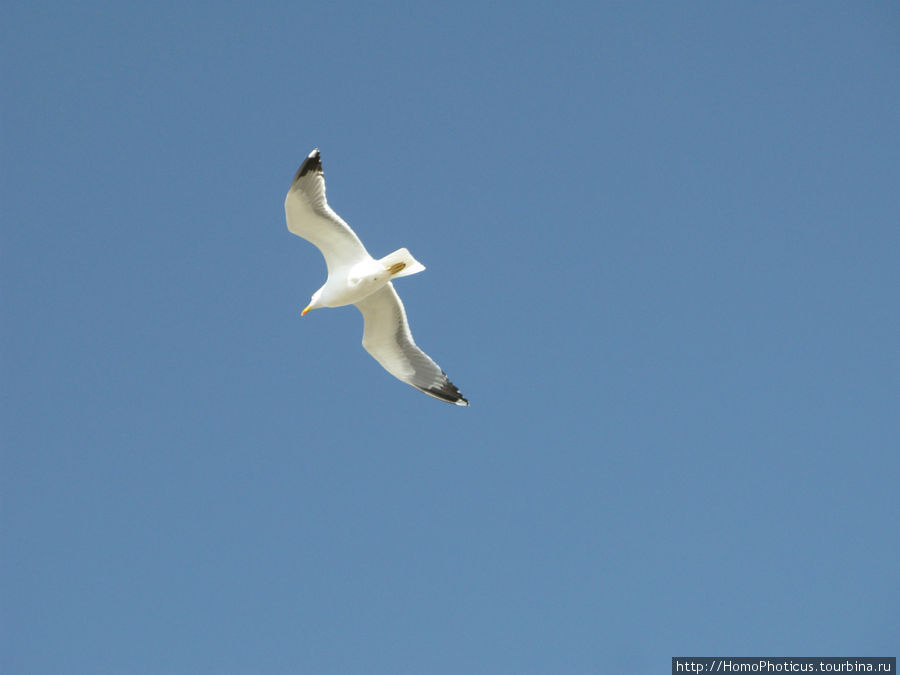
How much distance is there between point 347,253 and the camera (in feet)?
41.9

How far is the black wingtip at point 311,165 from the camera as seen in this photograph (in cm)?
1212

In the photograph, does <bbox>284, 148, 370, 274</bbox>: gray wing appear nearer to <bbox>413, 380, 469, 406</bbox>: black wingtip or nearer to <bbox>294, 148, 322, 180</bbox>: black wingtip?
<bbox>294, 148, 322, 180</bbox>: black wingtip

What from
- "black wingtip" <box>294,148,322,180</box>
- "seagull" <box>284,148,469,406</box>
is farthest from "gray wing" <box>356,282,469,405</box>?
"black wingtip" <box>294,148,322,180</box>

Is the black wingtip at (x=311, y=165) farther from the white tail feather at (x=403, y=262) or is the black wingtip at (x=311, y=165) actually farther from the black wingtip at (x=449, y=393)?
the black wingtip at (x=449, y=393)

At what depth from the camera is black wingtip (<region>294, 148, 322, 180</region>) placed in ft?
39.8

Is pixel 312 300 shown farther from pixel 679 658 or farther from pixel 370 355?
pixel 679 658

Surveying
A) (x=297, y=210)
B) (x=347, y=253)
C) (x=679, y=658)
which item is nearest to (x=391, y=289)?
(x=347, y=253)

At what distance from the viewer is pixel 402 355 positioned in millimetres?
13828

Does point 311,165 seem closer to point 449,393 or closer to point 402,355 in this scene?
point 402,355

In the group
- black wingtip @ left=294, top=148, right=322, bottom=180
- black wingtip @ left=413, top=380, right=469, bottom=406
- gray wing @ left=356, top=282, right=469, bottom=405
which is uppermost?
black wingtip @ left=294, top=148, right=322, bottom=180

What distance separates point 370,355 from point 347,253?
1.63m

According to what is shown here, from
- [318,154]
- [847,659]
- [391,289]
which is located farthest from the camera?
[847,659]

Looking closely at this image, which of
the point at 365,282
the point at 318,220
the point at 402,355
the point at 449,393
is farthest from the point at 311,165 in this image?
the point at 449,393

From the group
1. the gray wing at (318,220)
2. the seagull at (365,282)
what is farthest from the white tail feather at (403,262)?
the gray wing at (318,220)
